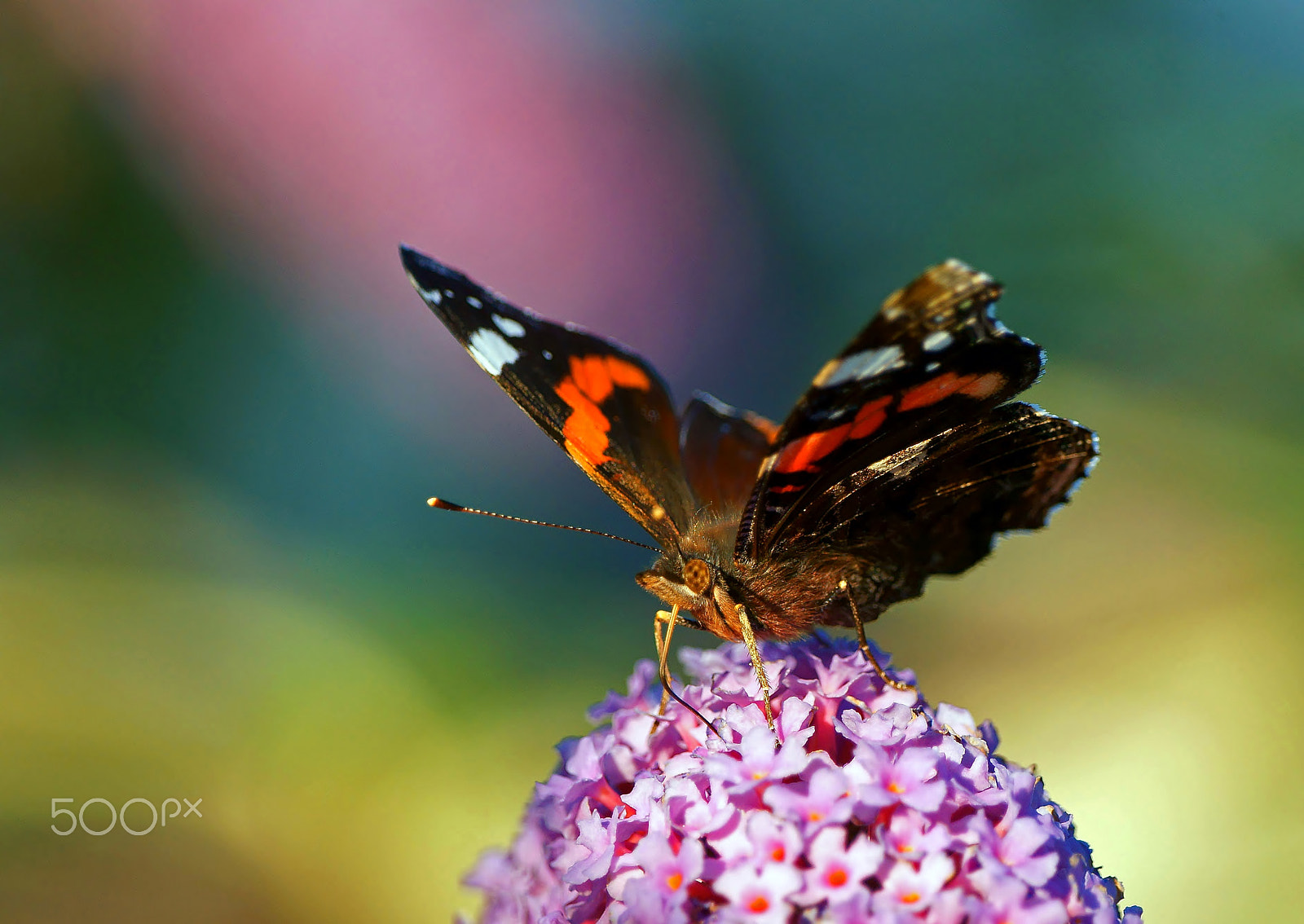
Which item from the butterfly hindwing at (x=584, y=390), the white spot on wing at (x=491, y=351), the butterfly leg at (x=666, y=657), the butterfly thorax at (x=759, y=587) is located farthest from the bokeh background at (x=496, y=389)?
the white spot on wing at (x=491, y=351)

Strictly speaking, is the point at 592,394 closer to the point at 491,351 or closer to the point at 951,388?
the point at 491,351

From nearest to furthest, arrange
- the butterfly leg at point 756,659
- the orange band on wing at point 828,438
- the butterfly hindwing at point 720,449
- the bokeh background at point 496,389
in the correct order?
the butterfly leg at point 756,659 < the orange band on wing at point 828,438 < the butterfly hindwing at point 720,449 < the bokeh background at point 496,389

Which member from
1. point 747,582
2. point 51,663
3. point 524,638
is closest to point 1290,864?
point 747,582

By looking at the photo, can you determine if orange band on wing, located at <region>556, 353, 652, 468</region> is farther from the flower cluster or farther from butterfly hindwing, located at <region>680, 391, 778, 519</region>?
the flower cluster

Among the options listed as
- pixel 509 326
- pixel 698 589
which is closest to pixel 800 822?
pixel 698 589

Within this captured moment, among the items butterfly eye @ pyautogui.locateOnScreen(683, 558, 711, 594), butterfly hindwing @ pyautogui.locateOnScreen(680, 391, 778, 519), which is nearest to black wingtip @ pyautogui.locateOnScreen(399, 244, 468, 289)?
butterfly hindwing @ pyautogui.locateOnScreen(680, 391, 778, 519)

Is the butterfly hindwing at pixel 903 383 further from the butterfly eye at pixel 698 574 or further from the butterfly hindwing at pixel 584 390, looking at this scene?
the butterfly hindwing at pixel 584 390
